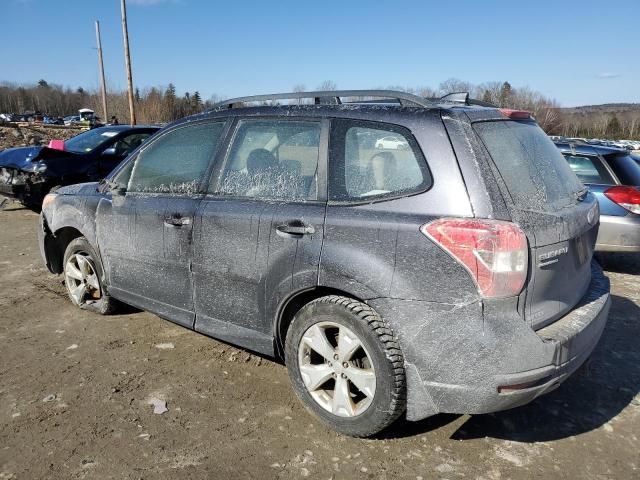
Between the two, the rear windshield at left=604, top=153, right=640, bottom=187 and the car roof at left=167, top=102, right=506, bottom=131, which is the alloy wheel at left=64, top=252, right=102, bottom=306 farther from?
the rear windshield at left=604, top=153, right=640, bottom=187

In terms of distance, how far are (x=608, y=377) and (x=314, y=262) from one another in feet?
7.76

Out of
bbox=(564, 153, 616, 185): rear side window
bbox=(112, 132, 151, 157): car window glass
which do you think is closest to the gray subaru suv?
bbox=(564, 153, 616, 185): rear side window

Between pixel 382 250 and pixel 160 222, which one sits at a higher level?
pixel 382 250

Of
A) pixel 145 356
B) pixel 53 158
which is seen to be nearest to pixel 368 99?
pixel 145 356

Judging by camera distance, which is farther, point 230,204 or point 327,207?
point 230,204

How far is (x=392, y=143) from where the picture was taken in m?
2.78

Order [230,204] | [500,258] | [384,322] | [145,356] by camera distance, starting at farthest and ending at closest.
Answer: [145,356] < [230,204] < [384,322] < [500,258]

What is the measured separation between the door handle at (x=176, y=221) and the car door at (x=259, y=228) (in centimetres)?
11

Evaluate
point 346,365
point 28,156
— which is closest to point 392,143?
point 346,365

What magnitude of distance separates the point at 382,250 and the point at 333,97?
1.11 meters

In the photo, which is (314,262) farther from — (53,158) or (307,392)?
(53,158)

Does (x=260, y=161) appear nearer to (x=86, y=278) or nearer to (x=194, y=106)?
(x=86, y=278)

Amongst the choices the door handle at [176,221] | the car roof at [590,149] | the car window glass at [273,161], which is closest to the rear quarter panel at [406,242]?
the car window glass at [273,161]

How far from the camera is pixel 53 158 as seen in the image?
8922 mm
